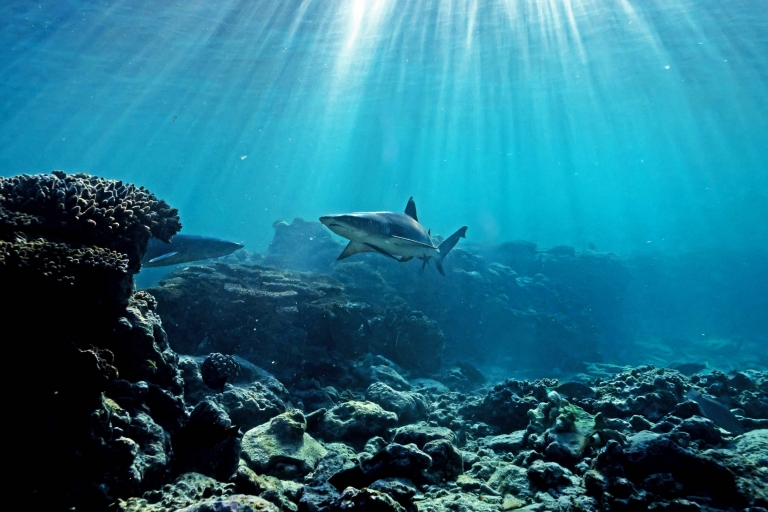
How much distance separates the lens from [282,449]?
4754 mm

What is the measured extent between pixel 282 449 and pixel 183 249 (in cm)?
670

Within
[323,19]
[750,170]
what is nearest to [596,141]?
[750,170]

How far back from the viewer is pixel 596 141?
83812mm

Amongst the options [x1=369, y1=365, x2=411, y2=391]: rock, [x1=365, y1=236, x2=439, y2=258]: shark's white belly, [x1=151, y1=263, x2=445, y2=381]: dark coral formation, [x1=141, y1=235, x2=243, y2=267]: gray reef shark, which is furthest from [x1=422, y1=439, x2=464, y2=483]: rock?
[x1=141, y1=235, x2=243, y2=267]: gray reef shark

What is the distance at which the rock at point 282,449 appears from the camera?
450 cm

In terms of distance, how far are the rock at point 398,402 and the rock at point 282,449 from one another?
2.74 m

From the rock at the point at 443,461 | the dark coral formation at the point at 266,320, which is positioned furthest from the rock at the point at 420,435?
the dark coral formation at the point at 266,320

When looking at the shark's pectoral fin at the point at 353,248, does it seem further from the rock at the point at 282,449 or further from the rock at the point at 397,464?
the rock at the point at 397,464

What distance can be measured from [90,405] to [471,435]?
6430mm

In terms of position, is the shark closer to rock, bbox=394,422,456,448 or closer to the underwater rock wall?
the underwater rock wall

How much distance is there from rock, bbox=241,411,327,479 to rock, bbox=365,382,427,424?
274 centimetres

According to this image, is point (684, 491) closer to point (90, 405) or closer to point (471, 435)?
point (471, 435)

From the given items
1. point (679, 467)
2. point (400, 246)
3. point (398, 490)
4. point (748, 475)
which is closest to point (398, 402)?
point (400, 246)

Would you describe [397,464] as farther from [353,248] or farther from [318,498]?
[353,248]
